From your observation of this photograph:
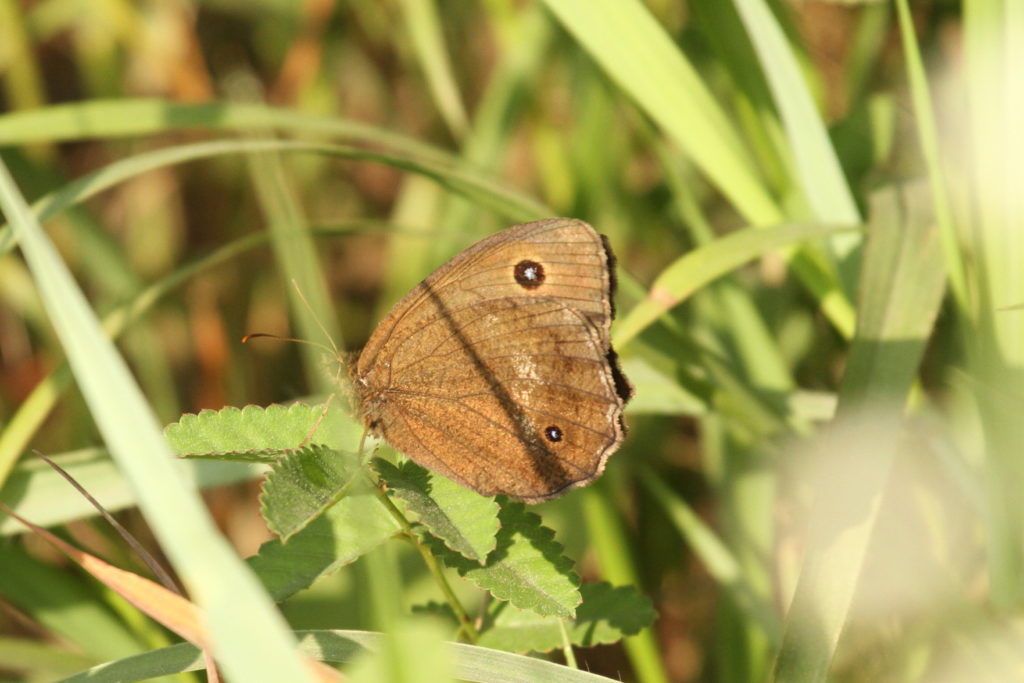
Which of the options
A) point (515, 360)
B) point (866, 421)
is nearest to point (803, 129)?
point (866, 421)

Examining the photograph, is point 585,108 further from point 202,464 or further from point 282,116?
point 202,464

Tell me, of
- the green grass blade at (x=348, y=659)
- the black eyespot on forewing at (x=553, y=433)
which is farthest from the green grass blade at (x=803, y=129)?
the green grass blade at (x=348, y=659)

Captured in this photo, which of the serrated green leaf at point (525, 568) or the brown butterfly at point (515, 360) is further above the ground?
the brown butterfly at point (515, 360)

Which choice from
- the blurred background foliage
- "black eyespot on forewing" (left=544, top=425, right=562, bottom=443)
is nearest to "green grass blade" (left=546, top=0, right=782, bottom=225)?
the blurred background foliage

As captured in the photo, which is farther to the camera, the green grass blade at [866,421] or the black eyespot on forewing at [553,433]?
the black eyespot on forewing at [553,433]

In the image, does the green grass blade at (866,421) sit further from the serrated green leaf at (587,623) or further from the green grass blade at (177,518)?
the green grass blade at (177,518)

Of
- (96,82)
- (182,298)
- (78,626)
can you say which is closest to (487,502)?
(78,626)

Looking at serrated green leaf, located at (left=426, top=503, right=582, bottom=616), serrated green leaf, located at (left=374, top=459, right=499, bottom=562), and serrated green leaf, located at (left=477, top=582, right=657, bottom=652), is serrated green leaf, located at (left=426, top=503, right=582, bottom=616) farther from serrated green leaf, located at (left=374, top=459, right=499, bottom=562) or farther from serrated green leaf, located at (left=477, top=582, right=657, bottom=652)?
serrated green leaf, located at (left=477, top=582, right=657, bottom=652)
